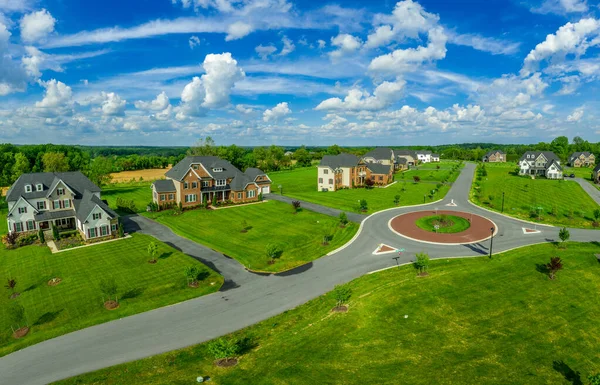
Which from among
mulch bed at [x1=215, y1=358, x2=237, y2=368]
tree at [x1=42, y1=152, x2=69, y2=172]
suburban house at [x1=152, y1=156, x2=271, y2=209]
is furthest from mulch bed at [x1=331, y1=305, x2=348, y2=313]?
tree at [x1=42, y1=152, x2=69, y2=172]

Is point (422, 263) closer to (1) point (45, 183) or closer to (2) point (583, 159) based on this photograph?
(1) point (45, 183)

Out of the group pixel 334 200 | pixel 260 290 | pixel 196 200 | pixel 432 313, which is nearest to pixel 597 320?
pixel 432 313

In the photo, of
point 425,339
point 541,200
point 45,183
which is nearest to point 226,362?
point 425,339

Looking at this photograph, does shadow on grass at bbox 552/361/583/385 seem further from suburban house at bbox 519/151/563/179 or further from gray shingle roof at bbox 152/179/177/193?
suburban house at bbox 519/151/563/179

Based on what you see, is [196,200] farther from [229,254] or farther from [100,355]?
[100,355]

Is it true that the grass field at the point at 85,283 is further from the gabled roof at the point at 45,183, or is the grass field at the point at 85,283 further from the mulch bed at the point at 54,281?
the gabled roof at the point at 45,183

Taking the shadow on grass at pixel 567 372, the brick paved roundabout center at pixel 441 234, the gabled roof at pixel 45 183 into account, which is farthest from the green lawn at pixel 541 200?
the gabled roof at pixel 45 183
